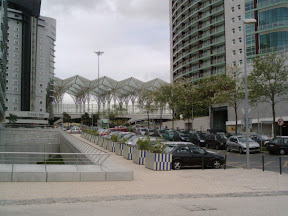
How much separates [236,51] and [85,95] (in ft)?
292

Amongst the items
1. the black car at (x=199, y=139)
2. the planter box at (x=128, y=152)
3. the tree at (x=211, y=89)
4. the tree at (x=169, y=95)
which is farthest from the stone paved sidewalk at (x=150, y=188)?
the tree at (x=169, y=95)

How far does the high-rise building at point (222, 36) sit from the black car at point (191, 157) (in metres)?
29.5

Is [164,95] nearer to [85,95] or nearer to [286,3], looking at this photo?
[286,3]

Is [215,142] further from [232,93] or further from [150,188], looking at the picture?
[150,188]

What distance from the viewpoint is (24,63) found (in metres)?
93.2

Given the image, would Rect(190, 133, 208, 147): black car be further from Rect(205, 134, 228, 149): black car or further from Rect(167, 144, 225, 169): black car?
Rect(167, 144, 225, 169): black car

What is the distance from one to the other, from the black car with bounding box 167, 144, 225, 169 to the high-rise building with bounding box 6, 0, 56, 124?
80710 mm

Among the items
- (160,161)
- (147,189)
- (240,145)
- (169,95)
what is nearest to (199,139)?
(240,145)

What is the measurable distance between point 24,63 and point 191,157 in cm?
8606

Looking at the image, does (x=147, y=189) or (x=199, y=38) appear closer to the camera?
(x=147, y=189)

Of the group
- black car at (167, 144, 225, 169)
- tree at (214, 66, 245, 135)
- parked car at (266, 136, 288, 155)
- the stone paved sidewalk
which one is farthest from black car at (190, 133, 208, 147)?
the stone paved sidewalk

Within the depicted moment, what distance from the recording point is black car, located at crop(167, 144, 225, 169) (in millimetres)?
17641

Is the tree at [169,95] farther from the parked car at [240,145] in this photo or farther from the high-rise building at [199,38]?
the parked car at [240,145]

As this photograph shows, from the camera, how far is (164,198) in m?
10.1
